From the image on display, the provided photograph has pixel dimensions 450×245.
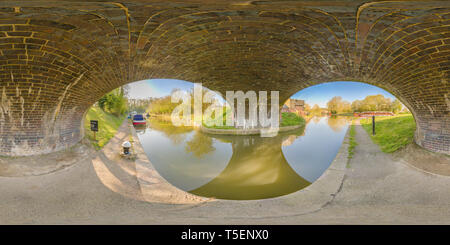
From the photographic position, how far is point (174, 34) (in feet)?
13.0

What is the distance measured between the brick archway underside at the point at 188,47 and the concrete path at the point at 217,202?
2054 millimetres

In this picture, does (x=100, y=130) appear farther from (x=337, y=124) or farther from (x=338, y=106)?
(x=338, y=106)

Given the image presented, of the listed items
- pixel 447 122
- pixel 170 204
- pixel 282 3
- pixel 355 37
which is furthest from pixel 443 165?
pixel 170 204

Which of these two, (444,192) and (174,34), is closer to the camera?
(444,192)

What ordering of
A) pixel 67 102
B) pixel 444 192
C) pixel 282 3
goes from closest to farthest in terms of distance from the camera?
pixel 282 3
pixel 444 192
pixel 67 102

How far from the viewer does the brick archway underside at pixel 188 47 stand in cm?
274

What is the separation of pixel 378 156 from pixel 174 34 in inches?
310

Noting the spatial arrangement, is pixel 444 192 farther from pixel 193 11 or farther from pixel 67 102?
pixel 67 102

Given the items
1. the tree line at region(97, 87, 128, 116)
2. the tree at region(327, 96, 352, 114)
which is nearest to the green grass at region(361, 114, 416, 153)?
the tree line at region(97, 87, 128, 116)

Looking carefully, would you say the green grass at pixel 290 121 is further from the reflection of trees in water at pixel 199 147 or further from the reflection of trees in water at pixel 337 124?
the reflection of trees in water at pixel 199 147

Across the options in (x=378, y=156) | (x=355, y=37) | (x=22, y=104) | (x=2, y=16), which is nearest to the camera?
(x=2, y=16)

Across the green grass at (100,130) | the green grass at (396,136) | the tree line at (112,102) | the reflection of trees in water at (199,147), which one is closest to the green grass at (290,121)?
the green grass at (396,136)

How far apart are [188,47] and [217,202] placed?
165 inches

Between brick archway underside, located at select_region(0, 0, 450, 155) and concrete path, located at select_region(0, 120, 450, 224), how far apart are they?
2.05 metres
